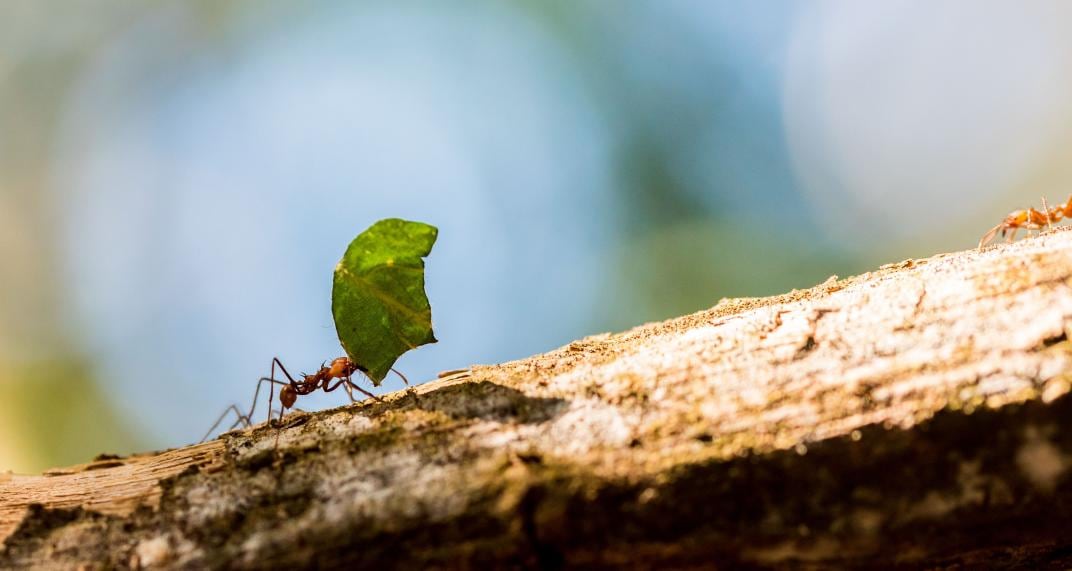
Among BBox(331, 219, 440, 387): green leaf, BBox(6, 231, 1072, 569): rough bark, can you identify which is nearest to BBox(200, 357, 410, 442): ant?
BBox(331, 219, 440, 387): green leaf

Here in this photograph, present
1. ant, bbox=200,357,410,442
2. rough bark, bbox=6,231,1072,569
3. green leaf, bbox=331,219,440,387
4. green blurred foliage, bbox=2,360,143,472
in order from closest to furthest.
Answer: rough bark, bbox=6,231,1072,569, green leaf, bbox=331,219,440,387, ant, bbox=200,357,410,442, green blurred foliage, bbox=2,360,143,472

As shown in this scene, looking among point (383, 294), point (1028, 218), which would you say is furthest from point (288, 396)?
point (1028, 218)

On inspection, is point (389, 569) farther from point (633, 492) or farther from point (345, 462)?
point (633, 492)

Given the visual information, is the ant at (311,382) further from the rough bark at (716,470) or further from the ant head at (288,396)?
the rough bark at (716,470)

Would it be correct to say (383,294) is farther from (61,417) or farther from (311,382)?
(61,417)

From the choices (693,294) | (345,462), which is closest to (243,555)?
(345,462)

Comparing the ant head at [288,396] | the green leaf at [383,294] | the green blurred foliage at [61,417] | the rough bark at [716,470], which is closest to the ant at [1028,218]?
the rough bark at [716,470]

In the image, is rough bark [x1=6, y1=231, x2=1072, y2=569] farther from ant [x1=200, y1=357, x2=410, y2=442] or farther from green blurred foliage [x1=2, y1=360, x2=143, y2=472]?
green blurred foliage [x1=2, y1=360, x2=143, y2=472]
